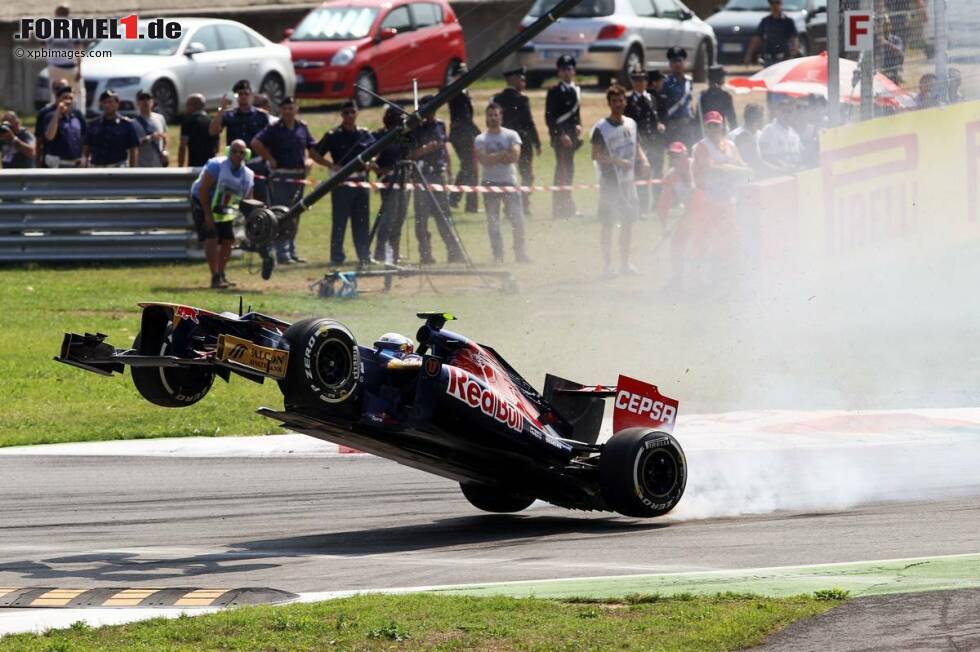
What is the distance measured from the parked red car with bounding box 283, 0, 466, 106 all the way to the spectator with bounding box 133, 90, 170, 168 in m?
5.40

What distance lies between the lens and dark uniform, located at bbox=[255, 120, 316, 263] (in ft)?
63.3

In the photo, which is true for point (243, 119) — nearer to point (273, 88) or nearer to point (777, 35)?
point (273, 88)

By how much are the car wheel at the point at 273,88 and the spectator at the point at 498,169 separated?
7.15 meters

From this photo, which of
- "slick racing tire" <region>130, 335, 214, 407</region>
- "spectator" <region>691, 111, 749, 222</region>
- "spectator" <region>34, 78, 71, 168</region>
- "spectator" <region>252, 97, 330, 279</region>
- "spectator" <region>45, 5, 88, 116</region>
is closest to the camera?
"slick racing tire" <region>130, 335, 214, 407</region>

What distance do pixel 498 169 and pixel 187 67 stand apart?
7364mm

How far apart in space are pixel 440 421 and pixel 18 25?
849 inches

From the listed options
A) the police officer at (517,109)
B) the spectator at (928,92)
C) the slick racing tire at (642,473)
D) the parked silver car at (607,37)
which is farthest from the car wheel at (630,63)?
the slick racing tire at (642,473)

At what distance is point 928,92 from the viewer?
18.0m

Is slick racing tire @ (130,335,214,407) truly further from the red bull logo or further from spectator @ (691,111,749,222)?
spectator @ (691,111,749,222)

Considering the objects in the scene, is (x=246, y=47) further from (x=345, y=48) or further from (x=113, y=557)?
(x=113, y=557)

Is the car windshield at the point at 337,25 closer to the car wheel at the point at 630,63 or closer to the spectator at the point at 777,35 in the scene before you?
the car wheel at the point at 630,63

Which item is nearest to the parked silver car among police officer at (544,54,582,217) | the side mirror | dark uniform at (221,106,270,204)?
the side mirror

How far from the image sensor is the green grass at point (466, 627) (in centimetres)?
622

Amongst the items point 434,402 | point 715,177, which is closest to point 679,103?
point 715,177
